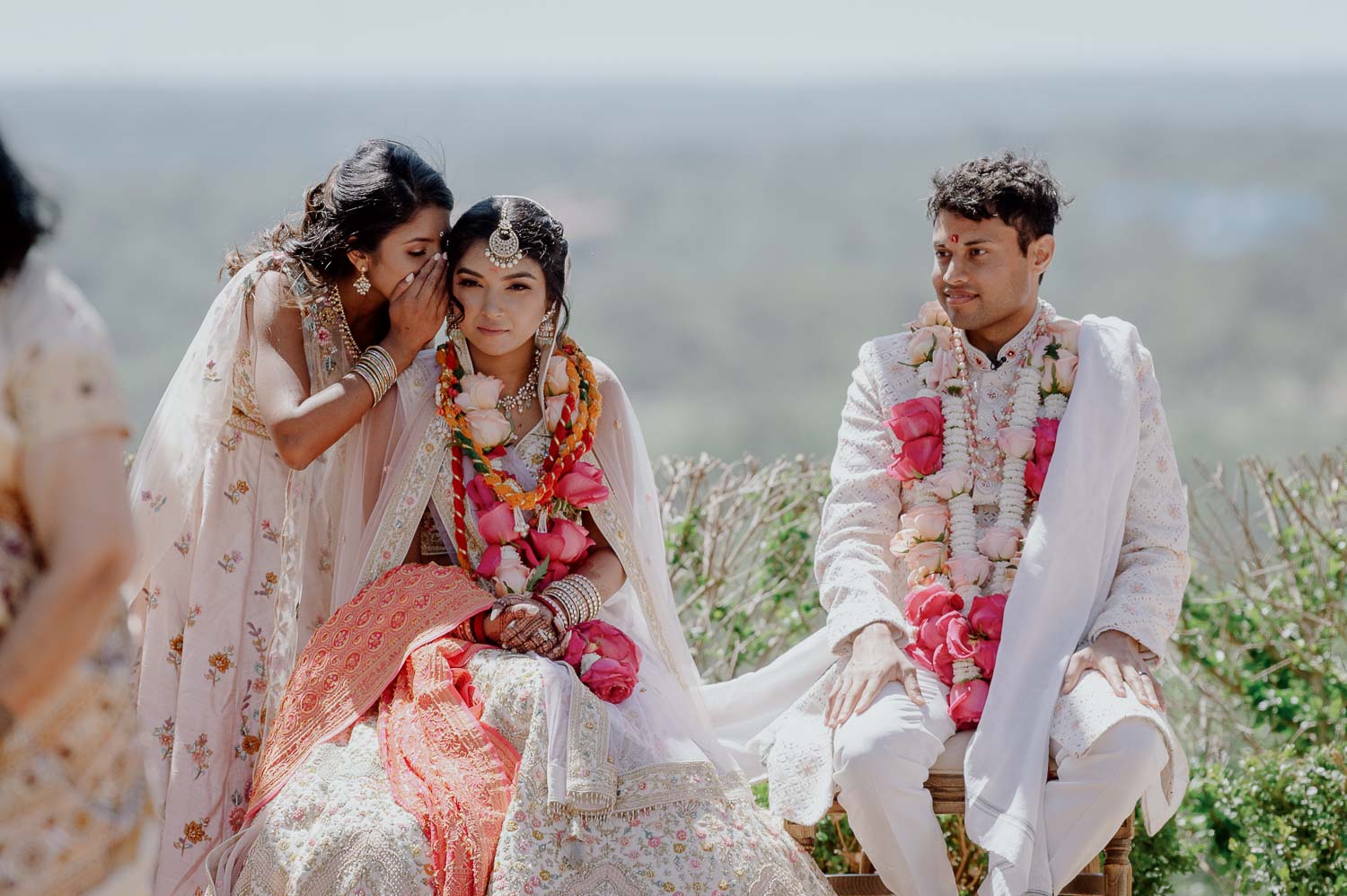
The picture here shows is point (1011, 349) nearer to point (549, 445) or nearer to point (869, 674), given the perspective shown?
point (869, 674)

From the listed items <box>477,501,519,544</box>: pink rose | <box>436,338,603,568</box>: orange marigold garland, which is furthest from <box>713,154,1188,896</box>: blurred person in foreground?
<box>477,501,519,544</box>: pink rose

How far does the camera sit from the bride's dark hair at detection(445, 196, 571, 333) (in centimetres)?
439

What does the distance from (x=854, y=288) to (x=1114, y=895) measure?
38.5m

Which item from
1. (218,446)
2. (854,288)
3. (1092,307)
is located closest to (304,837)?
(218,446)

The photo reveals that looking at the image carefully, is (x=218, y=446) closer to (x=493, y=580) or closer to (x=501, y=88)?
(x=493, y=580)

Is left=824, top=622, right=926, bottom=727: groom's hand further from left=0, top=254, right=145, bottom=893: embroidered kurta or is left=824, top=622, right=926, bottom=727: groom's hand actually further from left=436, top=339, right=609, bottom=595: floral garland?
left=0, top=254, right=145, bottom=893: embroidered kurta

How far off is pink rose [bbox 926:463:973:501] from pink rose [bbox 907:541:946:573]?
143 millimetres

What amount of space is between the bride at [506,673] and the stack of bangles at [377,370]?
0.16m

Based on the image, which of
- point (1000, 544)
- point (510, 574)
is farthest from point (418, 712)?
point (1000, 544)

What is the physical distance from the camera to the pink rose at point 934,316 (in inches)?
186

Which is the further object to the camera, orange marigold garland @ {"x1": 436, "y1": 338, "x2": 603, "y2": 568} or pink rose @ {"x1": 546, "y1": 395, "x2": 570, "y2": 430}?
pink rose @ {"x1": 546, "y1": 395, "x2": 570, "y2": 430}

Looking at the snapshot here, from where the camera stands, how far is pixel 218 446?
455cm

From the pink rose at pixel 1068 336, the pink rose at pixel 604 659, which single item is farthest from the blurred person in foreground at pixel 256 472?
the pink rose at pixel 1068 336

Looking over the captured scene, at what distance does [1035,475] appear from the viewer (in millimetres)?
4441
